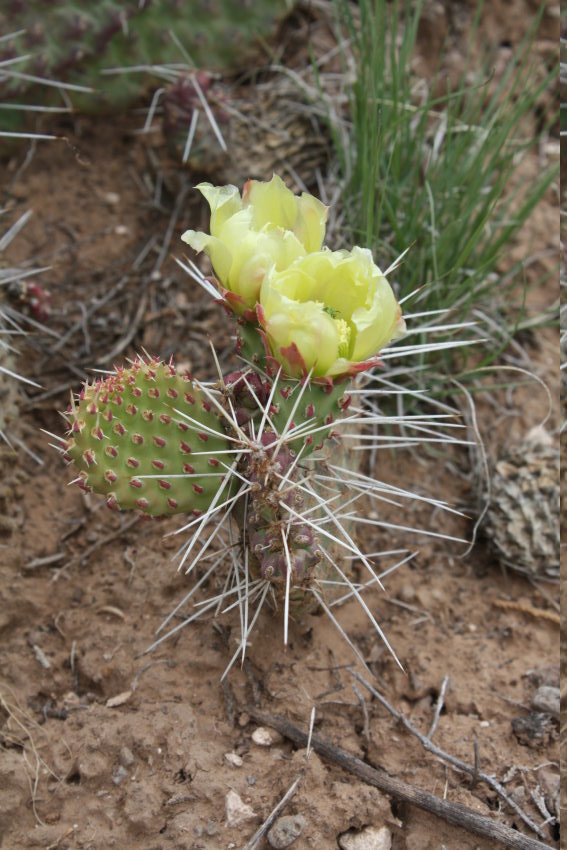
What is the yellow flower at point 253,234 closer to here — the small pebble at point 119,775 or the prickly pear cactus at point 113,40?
the small pebble at point 119,775

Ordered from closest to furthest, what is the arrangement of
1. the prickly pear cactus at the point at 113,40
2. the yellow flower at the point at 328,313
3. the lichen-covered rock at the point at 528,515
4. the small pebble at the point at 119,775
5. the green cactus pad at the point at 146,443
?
the yellow flower at the point at 328,313
the green cactus pad at the point at 146,443
the small pebble at the point at 119,775
the lichen-covered rock at the point at 528,515
the prickly pear cactus at the point at 113,40

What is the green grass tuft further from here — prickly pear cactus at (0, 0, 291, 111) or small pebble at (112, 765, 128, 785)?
small pebble at (112, 765, 128, 785)

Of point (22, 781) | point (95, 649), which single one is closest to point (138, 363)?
point (95, 649)

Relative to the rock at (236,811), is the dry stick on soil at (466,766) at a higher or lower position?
lower

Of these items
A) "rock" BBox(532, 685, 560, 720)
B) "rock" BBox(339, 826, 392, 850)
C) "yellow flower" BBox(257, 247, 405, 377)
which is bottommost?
"rock" BBox(532, 685, 560, 720)

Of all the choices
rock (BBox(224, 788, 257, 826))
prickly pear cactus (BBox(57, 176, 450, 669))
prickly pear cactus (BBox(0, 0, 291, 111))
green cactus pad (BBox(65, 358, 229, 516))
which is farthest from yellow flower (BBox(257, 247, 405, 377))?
prickly pear cactus (BBox(0, 0, 291, 111))

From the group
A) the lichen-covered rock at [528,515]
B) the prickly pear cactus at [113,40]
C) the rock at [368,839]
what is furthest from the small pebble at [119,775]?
the prickly pear cactus at [113,40]

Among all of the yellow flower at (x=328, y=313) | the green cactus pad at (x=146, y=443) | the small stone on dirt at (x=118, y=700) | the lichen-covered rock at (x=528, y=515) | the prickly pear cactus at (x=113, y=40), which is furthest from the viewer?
the prickly pear cactus at (x=113, y=40)

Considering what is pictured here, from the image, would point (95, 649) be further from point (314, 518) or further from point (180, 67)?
point (180, 67)
